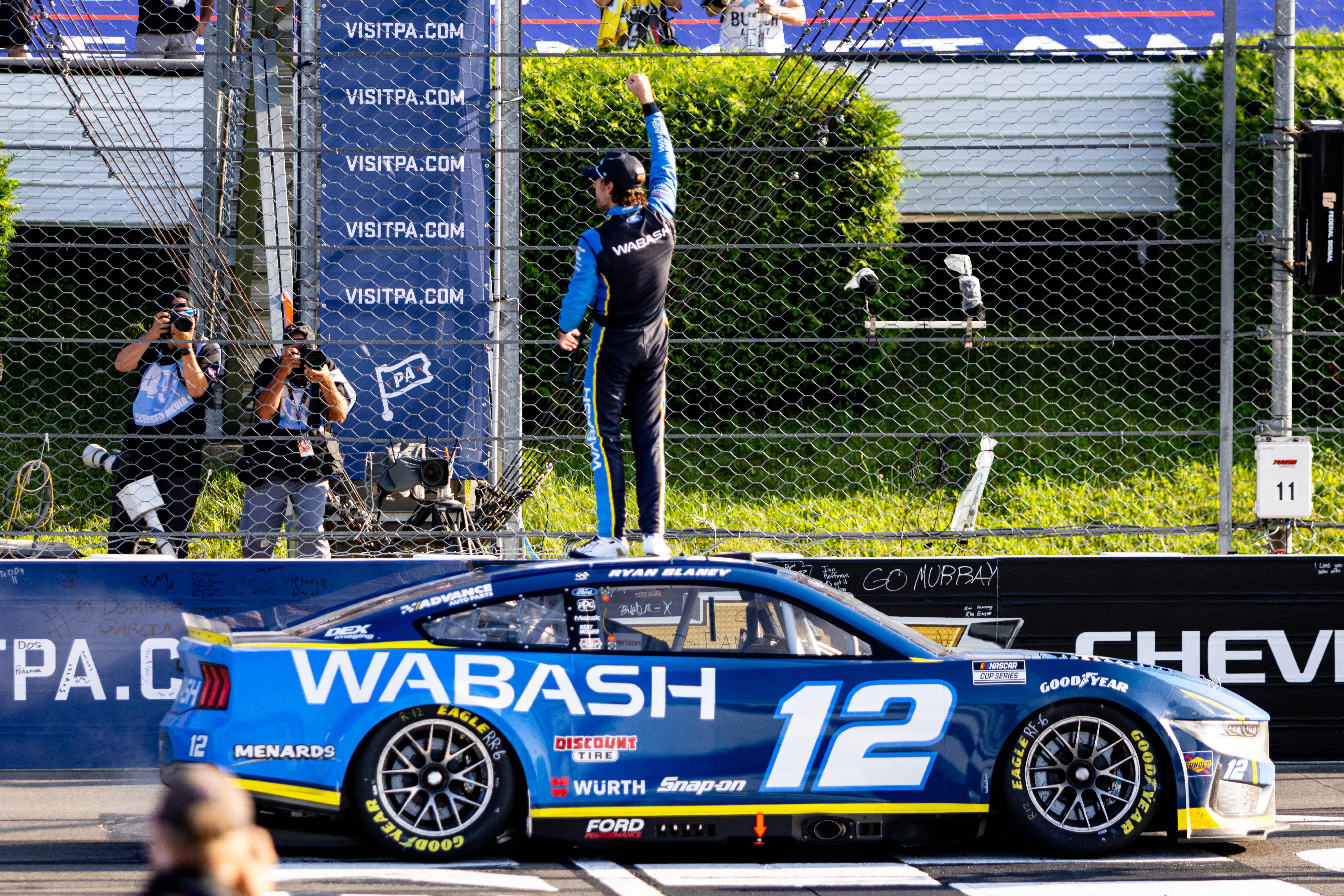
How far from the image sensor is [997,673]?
5539 mm

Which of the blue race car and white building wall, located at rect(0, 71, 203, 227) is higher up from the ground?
white building wall, located at rect(0, 71, 203, 227)

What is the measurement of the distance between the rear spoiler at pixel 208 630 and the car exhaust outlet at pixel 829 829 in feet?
7.96

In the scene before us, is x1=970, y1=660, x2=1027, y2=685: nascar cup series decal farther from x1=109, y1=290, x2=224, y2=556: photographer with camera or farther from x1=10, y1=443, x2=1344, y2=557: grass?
x1=109, y1=290, x2=224, y2=556: photographer with camera

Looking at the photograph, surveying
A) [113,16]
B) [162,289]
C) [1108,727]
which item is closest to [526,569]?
[1108,727]

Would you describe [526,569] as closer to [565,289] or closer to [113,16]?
[565,289]

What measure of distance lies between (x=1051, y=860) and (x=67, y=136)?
11.4 m

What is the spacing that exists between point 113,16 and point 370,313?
3810 millimetres

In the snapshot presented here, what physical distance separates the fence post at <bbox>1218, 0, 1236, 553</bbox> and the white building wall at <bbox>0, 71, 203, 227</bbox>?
8.69m

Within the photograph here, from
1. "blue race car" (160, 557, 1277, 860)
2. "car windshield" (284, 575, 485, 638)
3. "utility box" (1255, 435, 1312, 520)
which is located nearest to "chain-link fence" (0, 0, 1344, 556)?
"utility box" (1255, 435, 1312, 520)

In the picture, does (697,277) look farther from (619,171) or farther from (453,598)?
(453,598)

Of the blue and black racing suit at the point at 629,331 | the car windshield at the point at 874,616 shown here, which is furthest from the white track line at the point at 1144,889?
the blue and black racing suit at the point at 629,331

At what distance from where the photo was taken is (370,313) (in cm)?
884

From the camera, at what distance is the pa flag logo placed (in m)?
8.70

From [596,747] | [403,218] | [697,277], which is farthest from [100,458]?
[596,747]
